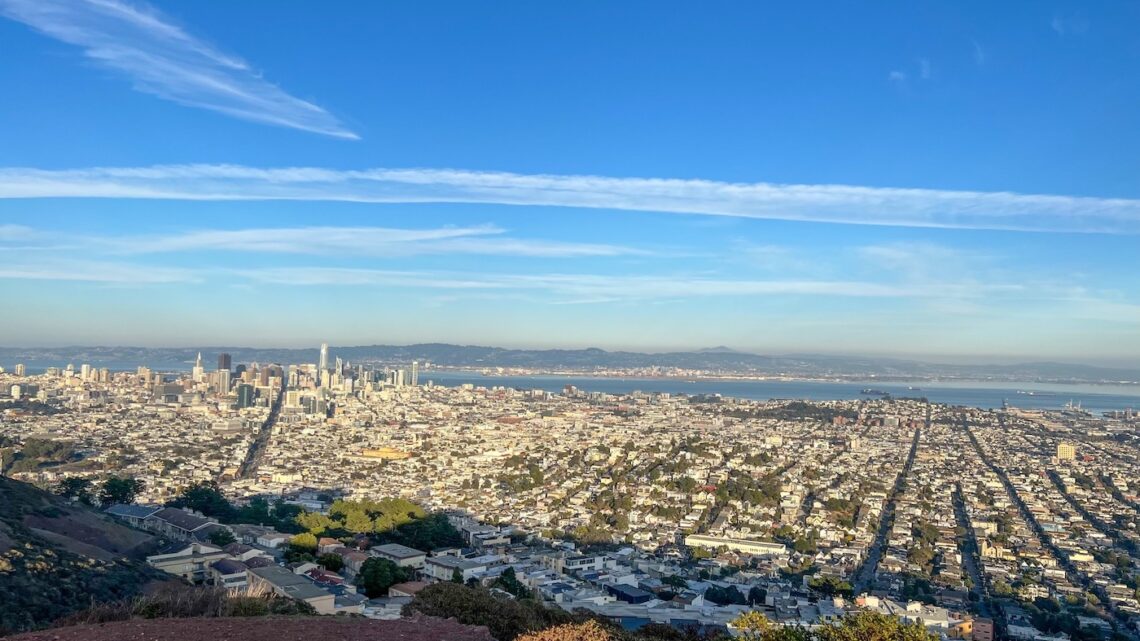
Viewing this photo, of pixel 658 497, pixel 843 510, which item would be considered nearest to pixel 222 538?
pixel 658 497

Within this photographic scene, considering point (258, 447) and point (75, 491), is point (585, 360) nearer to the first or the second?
point (258, 447)

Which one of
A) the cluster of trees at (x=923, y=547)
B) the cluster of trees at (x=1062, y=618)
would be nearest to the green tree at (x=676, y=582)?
the cluster of trees at (x=923, y=547)

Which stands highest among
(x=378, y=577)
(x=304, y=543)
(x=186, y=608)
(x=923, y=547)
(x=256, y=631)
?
(x=256, y=631)

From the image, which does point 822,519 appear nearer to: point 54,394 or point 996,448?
point 996,448

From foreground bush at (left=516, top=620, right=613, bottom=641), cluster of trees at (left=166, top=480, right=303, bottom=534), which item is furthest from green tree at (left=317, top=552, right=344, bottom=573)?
foreground bush at (left=516, top=620, right=613, bottom=641)

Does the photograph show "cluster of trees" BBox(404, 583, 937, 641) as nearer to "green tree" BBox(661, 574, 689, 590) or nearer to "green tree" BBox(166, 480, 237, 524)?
"green tree" BBox(661, 574, 689, 590)
